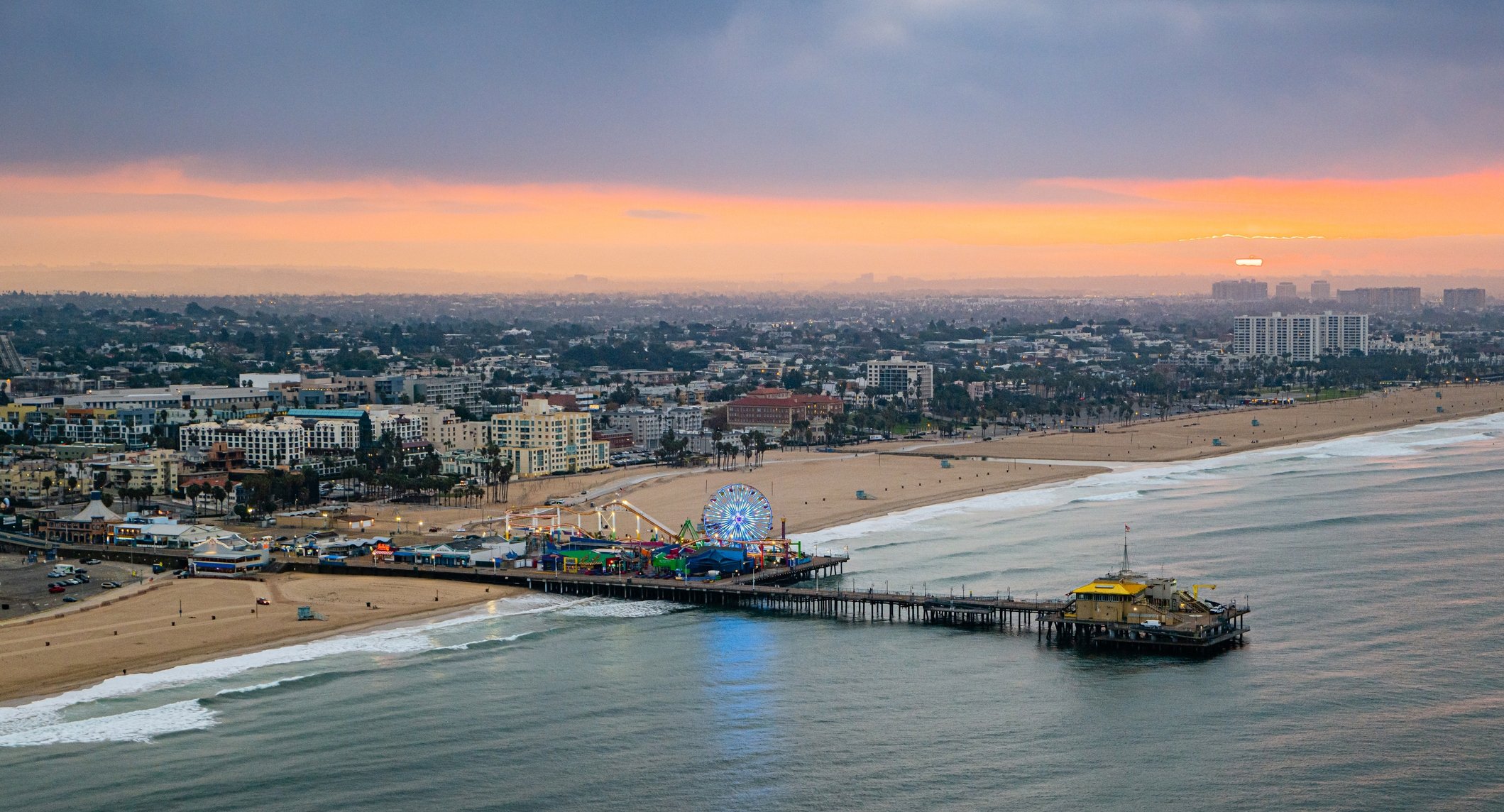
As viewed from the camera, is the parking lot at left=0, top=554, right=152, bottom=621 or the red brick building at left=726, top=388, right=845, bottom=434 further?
the red brick building at left=726, top=388, right=845, bottom=434

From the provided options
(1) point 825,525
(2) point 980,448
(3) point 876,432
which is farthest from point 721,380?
(1) point 825,525

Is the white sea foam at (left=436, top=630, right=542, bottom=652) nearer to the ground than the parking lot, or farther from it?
nearer to the ground

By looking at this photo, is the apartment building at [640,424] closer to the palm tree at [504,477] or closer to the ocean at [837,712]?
the palm tree at [504,477]

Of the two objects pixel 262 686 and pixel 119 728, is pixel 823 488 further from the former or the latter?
pixel 119 728

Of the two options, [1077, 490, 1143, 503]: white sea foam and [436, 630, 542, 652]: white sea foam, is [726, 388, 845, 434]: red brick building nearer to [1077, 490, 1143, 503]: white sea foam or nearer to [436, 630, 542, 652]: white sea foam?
[1077, 490, 1143, 503]: white sea foam

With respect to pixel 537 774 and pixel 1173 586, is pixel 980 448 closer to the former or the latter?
pixel 1173 586

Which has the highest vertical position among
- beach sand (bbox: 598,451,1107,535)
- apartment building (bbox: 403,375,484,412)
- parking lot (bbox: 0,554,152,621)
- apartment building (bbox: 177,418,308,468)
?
apartment building (bbox: 403,375,484,412)

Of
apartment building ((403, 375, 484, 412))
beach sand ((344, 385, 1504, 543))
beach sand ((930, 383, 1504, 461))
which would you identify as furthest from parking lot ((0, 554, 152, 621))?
apartment building ((403, 375, 484, 412))
